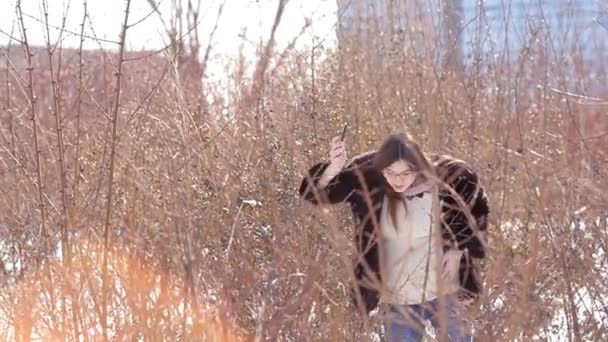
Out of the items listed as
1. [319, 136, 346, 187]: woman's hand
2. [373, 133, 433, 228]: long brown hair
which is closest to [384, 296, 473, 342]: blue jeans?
[373, 133, 433, 228]: long brown hair

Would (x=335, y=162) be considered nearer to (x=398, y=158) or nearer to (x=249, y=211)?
(x=398, y=158)

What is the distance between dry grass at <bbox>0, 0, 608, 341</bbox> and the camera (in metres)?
2.70

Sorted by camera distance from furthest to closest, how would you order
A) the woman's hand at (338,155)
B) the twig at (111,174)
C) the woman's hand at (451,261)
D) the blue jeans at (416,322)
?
the woman's hand at (338,155) < the woman's hand at (451,261) < the blue jeans at (416,322) < the twig at (111,174)

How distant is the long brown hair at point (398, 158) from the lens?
3182mm

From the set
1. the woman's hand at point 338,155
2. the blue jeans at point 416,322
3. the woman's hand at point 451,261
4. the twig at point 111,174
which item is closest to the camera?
the twig at point 111,174

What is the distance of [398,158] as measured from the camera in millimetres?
3254

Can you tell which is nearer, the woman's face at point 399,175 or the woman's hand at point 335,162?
the woman's face at point 399,175

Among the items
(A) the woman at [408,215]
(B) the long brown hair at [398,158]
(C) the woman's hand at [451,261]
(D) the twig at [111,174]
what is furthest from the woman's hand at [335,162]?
(D) the twig at [111,174]

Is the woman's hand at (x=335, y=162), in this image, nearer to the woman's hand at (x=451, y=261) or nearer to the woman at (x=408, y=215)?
the woman at (x=408, y=215)

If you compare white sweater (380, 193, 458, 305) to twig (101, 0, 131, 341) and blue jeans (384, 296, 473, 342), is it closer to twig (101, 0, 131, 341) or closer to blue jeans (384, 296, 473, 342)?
blue jeans (384, 296, 473, 342)

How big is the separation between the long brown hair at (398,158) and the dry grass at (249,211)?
Result: 0.77ft

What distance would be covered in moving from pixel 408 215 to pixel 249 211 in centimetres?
130

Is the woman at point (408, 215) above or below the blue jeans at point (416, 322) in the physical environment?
above

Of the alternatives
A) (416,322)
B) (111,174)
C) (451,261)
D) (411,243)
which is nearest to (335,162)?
(411,243)
